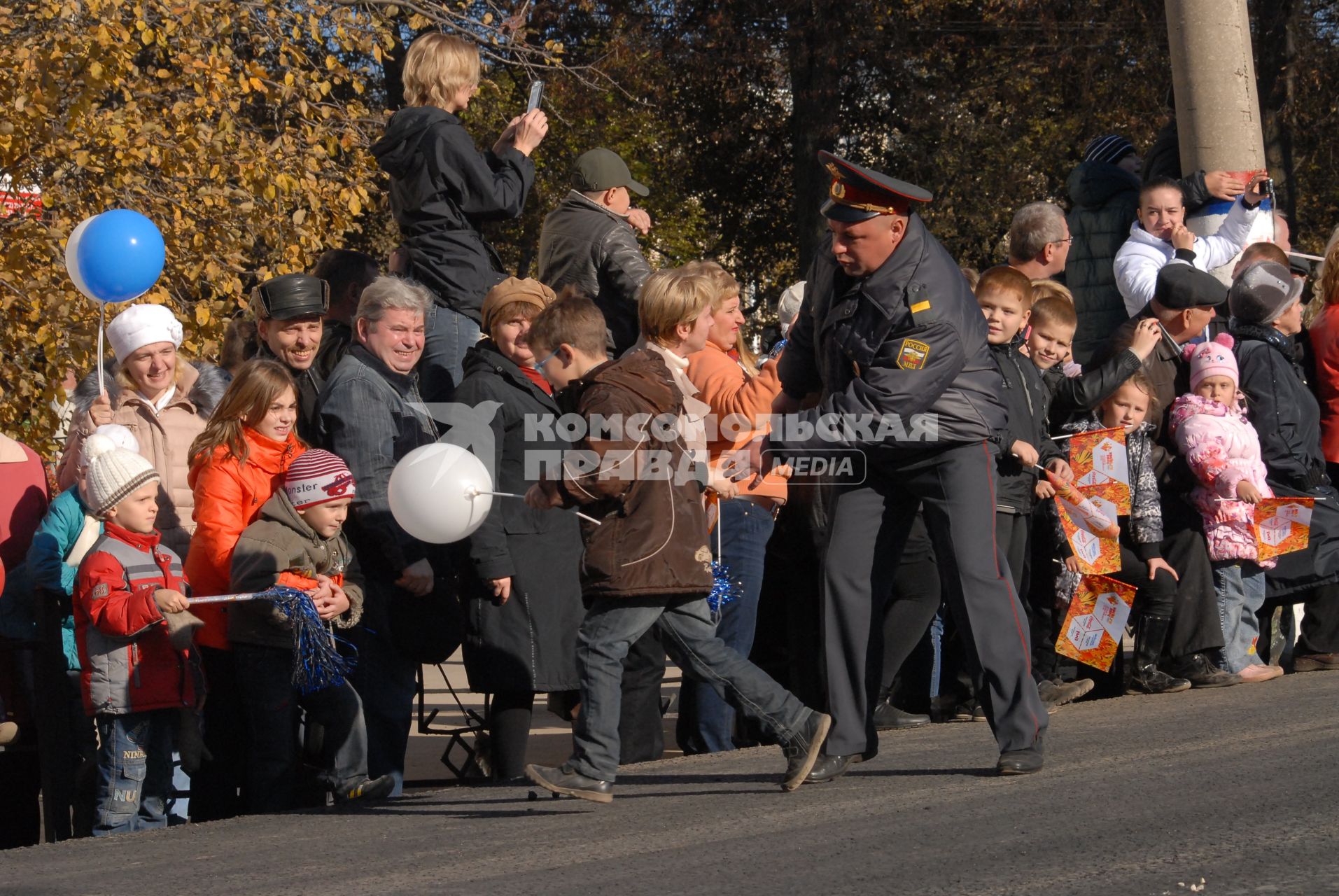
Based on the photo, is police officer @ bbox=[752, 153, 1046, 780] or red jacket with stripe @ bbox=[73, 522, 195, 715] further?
red jacket with stripe @ bbox=[73, 522, 195, 715]

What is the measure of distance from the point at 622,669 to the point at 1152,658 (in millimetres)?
3709

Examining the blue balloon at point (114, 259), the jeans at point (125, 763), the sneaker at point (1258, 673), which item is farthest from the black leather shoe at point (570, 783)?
the sneaker at point (1258, 673)

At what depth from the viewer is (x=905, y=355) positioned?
19.6 feet

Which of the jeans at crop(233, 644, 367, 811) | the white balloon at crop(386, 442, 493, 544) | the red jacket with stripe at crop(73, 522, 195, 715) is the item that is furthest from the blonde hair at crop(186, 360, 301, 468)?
the white balloon at crop(386, 442, 493, 544)

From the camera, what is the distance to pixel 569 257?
28.4 feet

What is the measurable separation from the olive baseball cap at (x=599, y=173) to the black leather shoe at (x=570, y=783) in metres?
3.50

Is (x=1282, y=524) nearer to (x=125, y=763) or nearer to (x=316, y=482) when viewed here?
(x=316, y=482)

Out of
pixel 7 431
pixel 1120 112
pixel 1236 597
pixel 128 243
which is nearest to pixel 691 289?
pixel 128 243

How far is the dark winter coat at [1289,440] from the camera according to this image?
909 cm

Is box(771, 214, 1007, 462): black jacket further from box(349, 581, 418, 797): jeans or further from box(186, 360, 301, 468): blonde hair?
box(186, 360, 301, 468): blonde hair

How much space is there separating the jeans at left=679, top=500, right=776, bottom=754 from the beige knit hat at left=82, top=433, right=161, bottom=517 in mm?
2522

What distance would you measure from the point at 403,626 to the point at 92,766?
4.40 feet

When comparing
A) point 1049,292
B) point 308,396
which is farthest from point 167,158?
point 1049,292

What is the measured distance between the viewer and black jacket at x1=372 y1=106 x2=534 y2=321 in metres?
8.26
